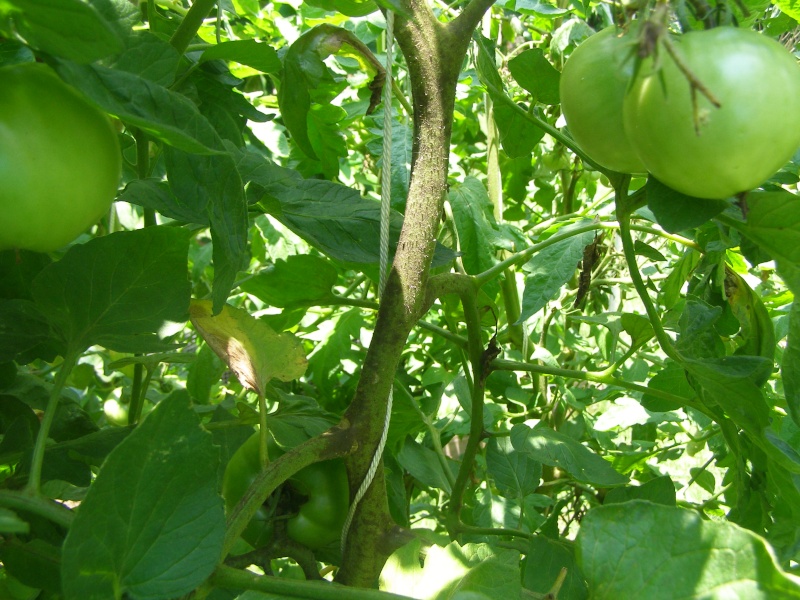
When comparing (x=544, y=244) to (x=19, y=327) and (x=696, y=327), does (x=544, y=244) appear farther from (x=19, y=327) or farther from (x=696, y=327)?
(x=19, y=327)

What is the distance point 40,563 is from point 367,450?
22 centimetres

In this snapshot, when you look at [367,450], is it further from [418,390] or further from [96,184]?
[418,390]

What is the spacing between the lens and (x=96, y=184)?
1.22ft

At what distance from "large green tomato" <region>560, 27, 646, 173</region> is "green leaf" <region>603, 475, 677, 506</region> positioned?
28 cm

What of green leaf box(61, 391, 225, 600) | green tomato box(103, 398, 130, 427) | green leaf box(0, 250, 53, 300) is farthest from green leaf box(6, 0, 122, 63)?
green tomato box(103, 398, 130, 427)

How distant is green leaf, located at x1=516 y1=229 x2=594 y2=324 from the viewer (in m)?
0.62

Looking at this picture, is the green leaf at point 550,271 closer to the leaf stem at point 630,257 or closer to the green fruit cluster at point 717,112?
the leaf stem at point 630,257

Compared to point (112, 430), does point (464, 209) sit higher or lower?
higher

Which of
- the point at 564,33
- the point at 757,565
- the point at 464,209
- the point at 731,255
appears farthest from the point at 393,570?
the point at 564,33

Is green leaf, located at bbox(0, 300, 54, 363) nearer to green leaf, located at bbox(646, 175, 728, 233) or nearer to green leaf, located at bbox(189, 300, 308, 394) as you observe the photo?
green leaf, located at bbox(189, 300, 308, 394)

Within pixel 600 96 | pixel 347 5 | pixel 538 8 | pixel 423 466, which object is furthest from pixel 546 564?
pixel 538 8

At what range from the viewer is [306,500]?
548mm

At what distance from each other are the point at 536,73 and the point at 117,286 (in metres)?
0.37

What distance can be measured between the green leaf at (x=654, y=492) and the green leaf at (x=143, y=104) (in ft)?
1.40
